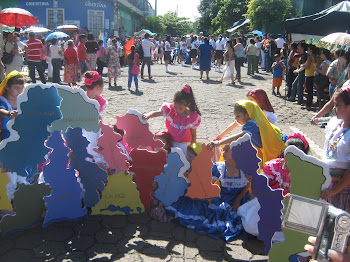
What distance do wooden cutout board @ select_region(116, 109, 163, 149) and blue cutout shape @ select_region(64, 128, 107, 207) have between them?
63 centimetres

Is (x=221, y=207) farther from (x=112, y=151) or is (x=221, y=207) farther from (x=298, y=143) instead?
(x=112, y=151)

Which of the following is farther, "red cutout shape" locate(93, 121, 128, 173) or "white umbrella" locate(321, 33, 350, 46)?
"white umbrella" locate(321, 33, 350, 46)

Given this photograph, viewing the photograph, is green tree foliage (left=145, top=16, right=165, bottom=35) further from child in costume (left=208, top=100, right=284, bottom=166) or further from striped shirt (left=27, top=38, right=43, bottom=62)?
child in costume (left=208, top=100, right=284, bottom=166)

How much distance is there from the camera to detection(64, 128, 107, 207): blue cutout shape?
12.2ft

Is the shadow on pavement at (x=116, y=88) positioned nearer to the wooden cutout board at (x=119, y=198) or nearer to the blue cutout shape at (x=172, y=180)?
the wooden cutout board at (x=119, y=198)

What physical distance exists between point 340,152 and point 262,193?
2.49 feet

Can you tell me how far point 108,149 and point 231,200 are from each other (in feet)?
4.85

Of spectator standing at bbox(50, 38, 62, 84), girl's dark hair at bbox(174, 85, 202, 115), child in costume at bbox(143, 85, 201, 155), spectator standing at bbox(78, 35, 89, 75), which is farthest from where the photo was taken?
spectator standing at bbox(78, 35, 89, 75)

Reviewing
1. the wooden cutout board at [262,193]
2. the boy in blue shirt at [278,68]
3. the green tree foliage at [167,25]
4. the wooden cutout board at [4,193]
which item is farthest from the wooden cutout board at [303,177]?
the green tree foliage at [167,25]

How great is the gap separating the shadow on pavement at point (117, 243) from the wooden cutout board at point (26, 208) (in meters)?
0.08

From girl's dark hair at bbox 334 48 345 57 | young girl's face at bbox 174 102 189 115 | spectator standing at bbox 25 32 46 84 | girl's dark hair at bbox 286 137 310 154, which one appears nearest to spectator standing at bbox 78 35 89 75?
spectator standing at bbox 25 32 46 84

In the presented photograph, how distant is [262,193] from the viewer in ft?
10.7

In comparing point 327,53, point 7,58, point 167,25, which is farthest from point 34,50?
point 167,25

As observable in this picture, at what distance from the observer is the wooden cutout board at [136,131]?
167 inches
